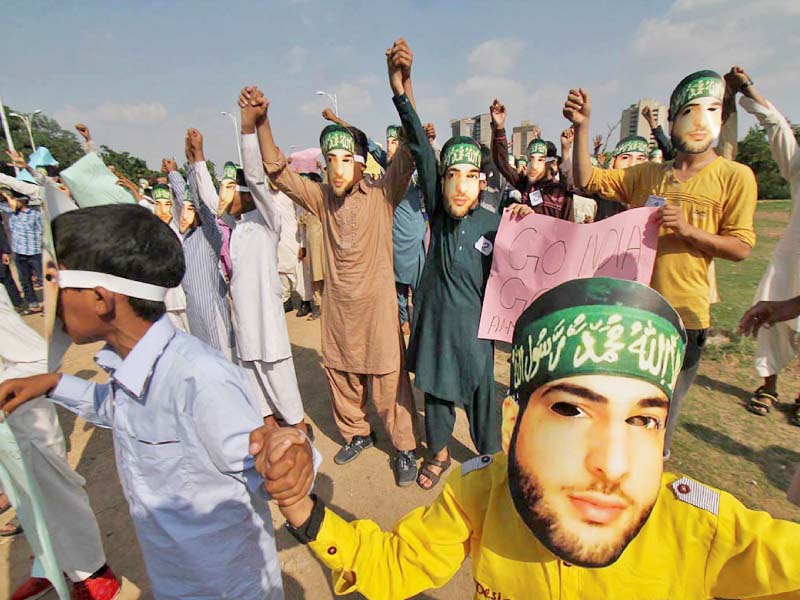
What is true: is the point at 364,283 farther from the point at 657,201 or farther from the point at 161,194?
A: the point at 161,194

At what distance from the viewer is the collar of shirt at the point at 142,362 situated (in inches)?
48.8

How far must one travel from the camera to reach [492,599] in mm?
1024

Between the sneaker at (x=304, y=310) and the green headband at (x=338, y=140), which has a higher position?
the green headband at (x=338, y=140)

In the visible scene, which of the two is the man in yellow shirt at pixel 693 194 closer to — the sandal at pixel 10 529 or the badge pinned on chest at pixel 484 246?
the badge pinned on chest at pixel 484 246

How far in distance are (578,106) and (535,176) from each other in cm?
297

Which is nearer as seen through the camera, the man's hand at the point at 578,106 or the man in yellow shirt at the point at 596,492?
the man in yellow shirt at the point at 596,492

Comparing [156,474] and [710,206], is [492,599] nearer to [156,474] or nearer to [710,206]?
[156,474]

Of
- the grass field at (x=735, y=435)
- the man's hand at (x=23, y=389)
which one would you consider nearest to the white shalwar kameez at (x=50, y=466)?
the man's hand at (x=23, y=389)

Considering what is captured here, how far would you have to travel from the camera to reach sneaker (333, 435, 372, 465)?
318 cm

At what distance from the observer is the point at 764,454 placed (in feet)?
9.80

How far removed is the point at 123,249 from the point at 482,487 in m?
1.23

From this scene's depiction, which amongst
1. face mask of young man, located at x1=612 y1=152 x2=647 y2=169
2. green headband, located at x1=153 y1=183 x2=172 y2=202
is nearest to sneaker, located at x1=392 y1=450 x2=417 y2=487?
face mask of young man, located at x1=612 y1=152 x2=647 y2=169

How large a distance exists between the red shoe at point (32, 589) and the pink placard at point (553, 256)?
109 inches

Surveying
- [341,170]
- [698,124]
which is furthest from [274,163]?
[698,124]
